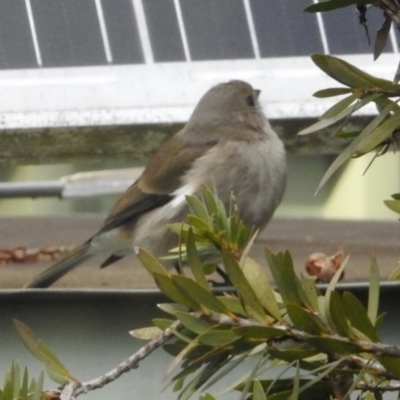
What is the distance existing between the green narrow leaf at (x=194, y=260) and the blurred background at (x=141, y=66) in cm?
121

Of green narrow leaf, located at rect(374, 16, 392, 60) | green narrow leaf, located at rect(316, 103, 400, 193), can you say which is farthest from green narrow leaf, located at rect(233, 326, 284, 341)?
green narrow leaf, located at rect(374, 16, 392, 60)

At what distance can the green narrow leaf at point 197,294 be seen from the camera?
0.82 m

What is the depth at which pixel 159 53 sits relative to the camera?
2.33m

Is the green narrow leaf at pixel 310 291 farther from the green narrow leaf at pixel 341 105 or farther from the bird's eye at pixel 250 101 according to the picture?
the bird's eye at pixel 250 101

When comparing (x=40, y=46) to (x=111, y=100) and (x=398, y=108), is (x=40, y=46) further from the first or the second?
(x=398, y=108)

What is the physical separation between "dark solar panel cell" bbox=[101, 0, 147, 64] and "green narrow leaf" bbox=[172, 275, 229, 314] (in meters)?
1.53

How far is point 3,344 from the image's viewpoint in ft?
5.46

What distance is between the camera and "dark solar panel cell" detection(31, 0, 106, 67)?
231 centimetres

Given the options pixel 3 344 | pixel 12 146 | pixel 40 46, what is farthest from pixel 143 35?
pixel 3 344

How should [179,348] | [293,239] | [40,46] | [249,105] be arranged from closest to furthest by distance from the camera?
1. [179,348]
2. [40,46]
3. [293,239]
4. [249,105]

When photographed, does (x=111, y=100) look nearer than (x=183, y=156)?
Yes

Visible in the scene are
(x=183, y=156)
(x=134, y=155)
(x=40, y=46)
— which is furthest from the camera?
(x=183, y=156)

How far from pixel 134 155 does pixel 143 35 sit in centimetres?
30

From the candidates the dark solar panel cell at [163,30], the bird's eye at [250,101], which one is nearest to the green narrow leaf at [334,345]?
the dark solar panel cell at [163,30]
